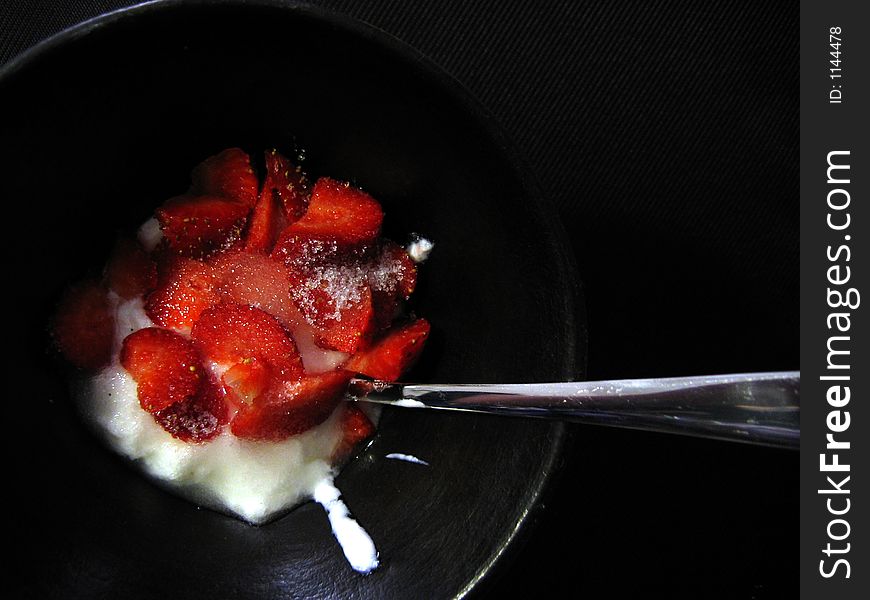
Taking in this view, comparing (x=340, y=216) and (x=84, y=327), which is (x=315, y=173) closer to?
(x=340, y=216)

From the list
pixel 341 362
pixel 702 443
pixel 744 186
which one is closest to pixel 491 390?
pixel 341 362

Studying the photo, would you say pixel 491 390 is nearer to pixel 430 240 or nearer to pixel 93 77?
pixel 430 240

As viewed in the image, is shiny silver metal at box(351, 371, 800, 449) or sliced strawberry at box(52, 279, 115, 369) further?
sliced strawberry at box(52, 279, 115, 369)

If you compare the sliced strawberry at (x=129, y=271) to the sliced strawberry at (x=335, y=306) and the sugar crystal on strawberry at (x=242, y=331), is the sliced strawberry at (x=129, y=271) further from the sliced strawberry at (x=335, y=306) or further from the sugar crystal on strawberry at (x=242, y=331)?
the sliced strawberry at (x=335, y=306)

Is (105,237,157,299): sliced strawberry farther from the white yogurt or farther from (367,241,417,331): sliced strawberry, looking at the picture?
(367,241,417,331): sliced strawberry

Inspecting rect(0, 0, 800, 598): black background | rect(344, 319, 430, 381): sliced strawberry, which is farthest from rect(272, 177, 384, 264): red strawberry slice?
rect(0, 0, 800, 598): black background

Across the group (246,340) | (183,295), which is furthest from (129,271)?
(246,340)
